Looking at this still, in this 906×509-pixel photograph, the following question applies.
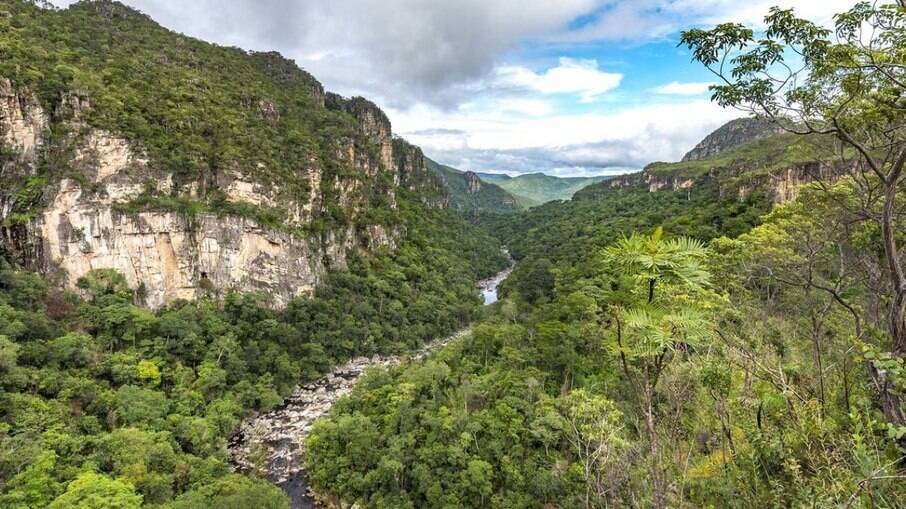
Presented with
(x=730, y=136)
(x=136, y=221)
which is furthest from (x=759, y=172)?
(x=730, y=136)

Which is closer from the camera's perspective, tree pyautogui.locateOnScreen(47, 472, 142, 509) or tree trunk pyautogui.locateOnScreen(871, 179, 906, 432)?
tree trunk pyautogui.locateOnScreen(871, 179, 906, 432)

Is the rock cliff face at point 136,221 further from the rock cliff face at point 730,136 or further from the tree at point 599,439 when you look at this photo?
the rock cliff face at point 730,136

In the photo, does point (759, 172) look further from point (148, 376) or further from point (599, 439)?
point (148, 376)

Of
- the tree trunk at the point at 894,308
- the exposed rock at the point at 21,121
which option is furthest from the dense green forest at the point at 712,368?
the exposed rock at the point at 21,121

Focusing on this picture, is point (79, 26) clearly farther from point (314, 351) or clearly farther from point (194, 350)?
point (314, 351)

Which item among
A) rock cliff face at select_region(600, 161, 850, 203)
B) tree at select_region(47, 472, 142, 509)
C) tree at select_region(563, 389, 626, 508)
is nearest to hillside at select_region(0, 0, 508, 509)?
tree at select_region(47, 472, 142, 509)

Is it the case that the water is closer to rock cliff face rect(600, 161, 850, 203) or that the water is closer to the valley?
the valley
